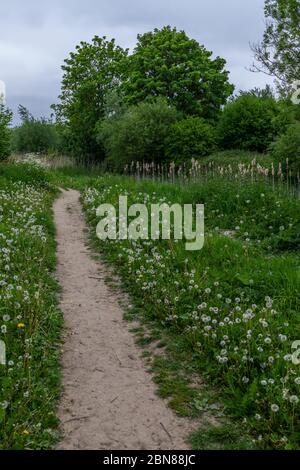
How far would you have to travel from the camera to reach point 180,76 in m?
34.0

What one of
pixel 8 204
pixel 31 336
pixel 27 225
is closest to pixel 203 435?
pixel 31 336

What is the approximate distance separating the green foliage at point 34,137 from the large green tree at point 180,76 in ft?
41.0

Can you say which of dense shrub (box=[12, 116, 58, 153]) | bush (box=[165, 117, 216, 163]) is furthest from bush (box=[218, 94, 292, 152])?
dense shrub (box=[12, 116, 58, 153])

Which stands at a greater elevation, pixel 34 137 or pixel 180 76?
pixel 180 76

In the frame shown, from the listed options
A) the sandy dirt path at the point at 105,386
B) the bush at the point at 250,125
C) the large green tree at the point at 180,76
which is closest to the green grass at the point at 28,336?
the sandy dirt path at the point at 105,386

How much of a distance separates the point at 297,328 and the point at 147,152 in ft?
74.3

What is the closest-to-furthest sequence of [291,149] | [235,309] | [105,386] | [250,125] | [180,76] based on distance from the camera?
[105,386], [235,309], [291,149], [250,125], [180,76]

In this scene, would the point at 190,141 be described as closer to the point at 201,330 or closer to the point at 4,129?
the point at 4,129

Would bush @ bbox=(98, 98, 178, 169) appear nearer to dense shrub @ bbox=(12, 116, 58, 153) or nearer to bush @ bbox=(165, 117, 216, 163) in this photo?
bush @ bbox=(165, 117, 216, 163)

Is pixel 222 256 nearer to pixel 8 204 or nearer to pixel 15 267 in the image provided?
pixel 15 267

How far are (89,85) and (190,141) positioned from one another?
63.3 feet

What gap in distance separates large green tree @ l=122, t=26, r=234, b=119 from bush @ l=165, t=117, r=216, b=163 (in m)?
6.63

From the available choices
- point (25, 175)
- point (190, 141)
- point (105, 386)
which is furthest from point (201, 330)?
point (190, 141)

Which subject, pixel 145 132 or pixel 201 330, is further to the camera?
pixel 145 132
